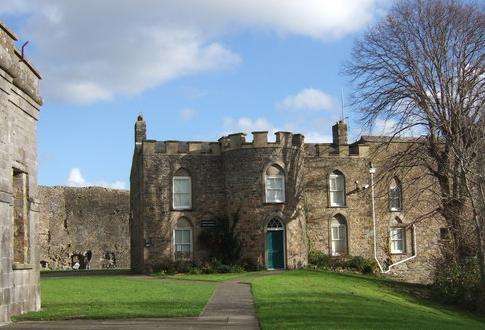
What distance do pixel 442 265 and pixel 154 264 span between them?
14900 millimetres

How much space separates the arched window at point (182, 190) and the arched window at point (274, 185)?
443 cm

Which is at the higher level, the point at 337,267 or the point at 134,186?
the point at 134,186

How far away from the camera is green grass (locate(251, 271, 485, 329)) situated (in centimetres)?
1605

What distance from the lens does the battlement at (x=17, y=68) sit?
14.8 metres

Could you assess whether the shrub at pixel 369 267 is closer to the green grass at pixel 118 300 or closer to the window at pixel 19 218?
the green grass at pixel 118 300

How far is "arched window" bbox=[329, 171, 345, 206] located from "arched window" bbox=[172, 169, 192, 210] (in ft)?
27.2

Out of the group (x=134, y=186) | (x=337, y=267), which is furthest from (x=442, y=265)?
(x=134, y=186)

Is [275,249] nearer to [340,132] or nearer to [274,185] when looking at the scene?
[274,185]

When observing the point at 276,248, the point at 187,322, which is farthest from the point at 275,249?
the point at 187,322

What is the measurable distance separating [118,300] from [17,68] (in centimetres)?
774

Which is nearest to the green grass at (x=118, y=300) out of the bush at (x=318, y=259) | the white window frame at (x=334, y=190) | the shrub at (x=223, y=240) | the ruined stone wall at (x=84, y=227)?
the shrub at (x=223, y=240)

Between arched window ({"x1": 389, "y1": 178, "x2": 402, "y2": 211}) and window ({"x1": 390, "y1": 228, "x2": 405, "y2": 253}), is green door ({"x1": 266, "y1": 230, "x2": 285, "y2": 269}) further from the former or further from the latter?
arched window ({"x1": 389, "y1": 178, "x2": 402, "y2": 211})

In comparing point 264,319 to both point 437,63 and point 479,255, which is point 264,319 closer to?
point 479,255

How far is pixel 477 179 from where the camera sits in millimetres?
27797
